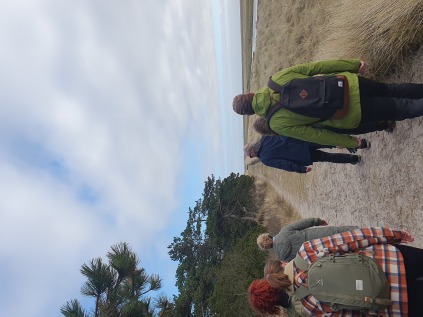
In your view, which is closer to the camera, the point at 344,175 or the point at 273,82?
the point at 273,82

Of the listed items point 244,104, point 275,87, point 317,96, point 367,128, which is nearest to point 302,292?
point 317,96

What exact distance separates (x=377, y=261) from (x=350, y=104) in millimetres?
2003

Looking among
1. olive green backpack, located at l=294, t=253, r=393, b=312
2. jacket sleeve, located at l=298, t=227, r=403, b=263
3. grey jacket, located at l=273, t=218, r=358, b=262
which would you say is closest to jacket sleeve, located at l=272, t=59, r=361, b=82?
grey jacket, located at l=273, t=218, r=358, b=262

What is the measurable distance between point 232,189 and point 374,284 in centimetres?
1601

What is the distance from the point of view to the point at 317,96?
4.32m

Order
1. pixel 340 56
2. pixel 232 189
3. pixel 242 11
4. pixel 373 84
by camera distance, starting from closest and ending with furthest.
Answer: pixel 373 84 < pixel 340 56 < pixel 232 189 < pixel 242 11

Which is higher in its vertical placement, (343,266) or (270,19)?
(270,19)

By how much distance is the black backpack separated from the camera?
4.27 meters

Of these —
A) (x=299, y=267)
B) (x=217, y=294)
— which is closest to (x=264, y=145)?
(x=299, y=267)

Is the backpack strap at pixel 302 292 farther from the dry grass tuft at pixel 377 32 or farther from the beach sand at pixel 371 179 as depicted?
the dry grass tuft at pixel 377 32

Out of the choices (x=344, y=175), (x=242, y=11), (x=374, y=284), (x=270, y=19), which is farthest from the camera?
(x=242, y=11)

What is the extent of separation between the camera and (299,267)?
10.5 ft

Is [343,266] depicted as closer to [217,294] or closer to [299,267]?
[299,267]

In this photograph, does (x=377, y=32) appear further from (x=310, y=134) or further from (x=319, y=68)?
(x=310, y=134)
